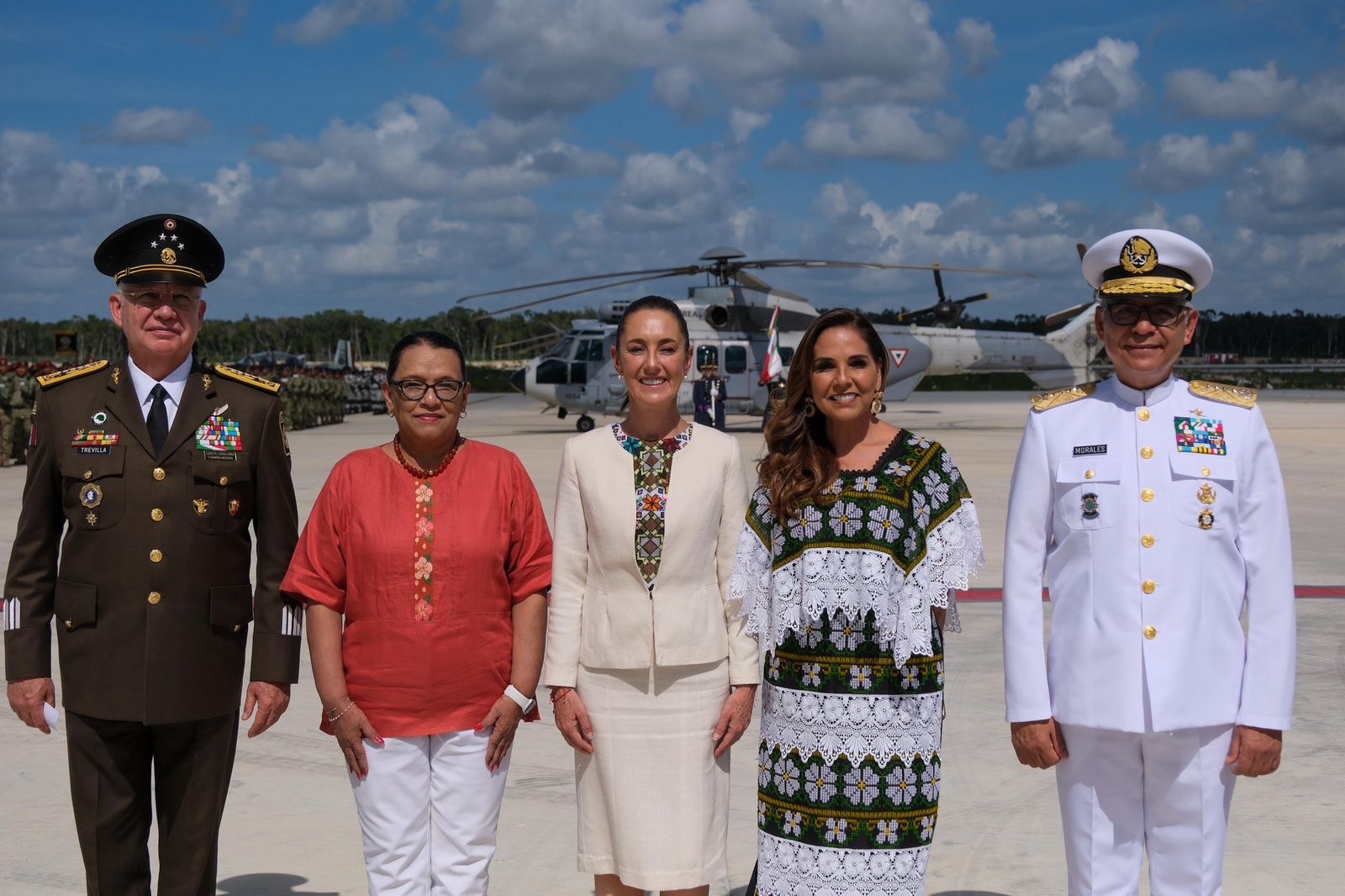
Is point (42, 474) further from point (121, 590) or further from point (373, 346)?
point (373, 346)

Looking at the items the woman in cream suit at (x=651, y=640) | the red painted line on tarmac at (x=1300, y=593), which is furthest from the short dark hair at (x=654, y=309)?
the red painted line on tarmac at (x=1300, y=593)

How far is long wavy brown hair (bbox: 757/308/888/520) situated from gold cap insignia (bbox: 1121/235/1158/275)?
1.87 ft

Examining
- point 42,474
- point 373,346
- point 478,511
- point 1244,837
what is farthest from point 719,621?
point 373,346

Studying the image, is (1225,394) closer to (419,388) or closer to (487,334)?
(419,388)

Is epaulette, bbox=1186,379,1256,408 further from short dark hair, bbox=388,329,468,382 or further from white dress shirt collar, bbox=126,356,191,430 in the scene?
white dress shirt collar, bbox=126,356,191,430

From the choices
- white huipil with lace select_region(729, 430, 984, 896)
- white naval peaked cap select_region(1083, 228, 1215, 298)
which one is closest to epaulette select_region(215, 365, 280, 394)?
white huipil with lace select_region(729, 430, 984, 896)

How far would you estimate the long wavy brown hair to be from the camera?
2805mm

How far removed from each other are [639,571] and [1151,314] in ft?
4.26

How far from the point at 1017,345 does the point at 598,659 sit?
27644mm

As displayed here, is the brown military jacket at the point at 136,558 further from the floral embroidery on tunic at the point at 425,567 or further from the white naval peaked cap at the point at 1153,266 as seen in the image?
the white naval peaked cap at the point at 1153,266

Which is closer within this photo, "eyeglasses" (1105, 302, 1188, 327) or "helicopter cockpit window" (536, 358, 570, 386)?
"eyeglasses" (1105, 302, 1188, 327)

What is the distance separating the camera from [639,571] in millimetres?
2902

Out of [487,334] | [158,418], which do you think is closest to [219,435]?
[158,418]

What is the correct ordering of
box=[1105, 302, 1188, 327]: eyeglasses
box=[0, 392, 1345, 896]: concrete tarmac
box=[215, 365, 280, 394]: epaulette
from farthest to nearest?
box=[0, 392, 1345, 896]: concrete tarmac < box=[215, 365, 280, 394]: epaulette < box=[1105, 302, 1188, 327]: eyeglasses
